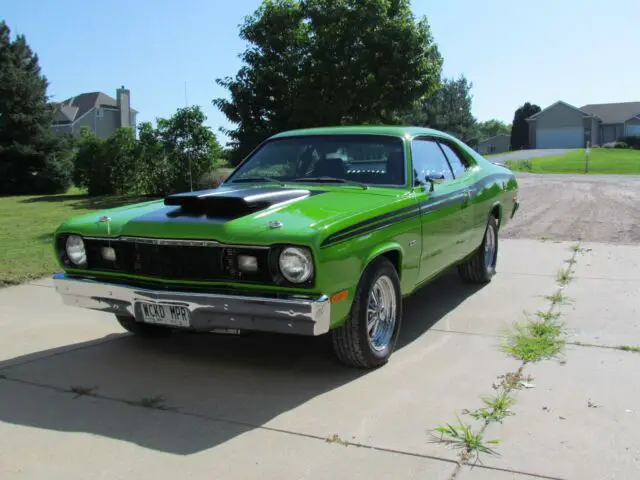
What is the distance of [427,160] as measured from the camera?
5.54m

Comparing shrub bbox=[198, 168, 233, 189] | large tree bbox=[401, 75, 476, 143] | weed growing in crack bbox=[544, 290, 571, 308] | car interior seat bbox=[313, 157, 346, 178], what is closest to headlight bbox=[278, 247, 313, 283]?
car interior seat bbox=[313, 157, 346, 178]

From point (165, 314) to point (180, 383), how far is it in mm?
525

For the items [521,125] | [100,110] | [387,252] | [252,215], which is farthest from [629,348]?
[521,125]

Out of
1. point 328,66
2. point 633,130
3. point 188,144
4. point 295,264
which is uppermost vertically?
point 633,130

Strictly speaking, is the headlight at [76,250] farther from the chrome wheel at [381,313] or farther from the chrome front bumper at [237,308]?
the chrome wheel at [381,313]

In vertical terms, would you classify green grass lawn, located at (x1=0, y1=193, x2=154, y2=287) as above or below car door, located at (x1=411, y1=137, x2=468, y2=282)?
below

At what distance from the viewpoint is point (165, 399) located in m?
3.96

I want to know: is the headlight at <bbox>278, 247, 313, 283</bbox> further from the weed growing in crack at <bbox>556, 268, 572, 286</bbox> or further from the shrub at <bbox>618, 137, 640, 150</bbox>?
the shrub at <bbox>618, 137, 640, 150</bbox>

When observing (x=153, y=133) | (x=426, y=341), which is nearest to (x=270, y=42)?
(x=153, y=133)

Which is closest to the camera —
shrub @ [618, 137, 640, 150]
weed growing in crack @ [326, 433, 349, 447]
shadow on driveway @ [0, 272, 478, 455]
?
weed growing in crack @ [326, 433, 349, 447]

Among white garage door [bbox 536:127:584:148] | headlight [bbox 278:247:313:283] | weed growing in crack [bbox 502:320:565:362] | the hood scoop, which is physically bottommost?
weed growing in crack [bbox 502:320:565:362]

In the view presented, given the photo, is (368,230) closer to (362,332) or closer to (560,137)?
(362,332)

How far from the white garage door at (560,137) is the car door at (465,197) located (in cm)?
7536

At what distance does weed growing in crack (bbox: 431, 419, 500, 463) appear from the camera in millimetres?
3191
